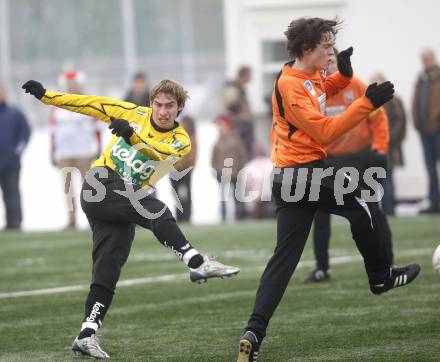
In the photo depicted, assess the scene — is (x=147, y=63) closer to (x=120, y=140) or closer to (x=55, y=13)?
(x=55, y=13)

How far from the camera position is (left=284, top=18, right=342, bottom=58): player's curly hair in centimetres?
676

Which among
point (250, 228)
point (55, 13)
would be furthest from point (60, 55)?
point (250, 228)

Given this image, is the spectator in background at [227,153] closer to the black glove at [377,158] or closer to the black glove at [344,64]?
the black glove at [377,158]

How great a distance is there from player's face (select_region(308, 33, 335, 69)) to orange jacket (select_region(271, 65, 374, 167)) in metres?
0.08

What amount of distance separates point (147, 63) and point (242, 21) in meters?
3.19

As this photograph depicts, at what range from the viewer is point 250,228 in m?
16.3

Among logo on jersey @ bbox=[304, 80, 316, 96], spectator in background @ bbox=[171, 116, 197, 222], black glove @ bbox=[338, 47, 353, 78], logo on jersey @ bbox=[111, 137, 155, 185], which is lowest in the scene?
spectator in background @ bbox=[171, 116, 197, 222]

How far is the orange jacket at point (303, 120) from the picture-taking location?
648cm

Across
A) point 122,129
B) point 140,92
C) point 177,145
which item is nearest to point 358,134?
point 177,145

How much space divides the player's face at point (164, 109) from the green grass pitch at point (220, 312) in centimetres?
137

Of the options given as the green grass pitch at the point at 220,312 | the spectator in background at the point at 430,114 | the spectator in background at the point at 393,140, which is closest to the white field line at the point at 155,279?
the green grass pitch at the point at 220,312

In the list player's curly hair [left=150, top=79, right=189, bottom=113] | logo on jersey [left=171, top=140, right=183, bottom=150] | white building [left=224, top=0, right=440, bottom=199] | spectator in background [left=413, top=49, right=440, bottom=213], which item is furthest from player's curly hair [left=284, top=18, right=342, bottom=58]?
white building [left=224, top=0, right=440, bottom=199]

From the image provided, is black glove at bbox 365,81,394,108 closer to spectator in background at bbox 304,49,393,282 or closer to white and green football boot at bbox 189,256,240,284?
white and green football boot at bbox 189,256,240,284

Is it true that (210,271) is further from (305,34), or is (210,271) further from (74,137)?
(74,137)
